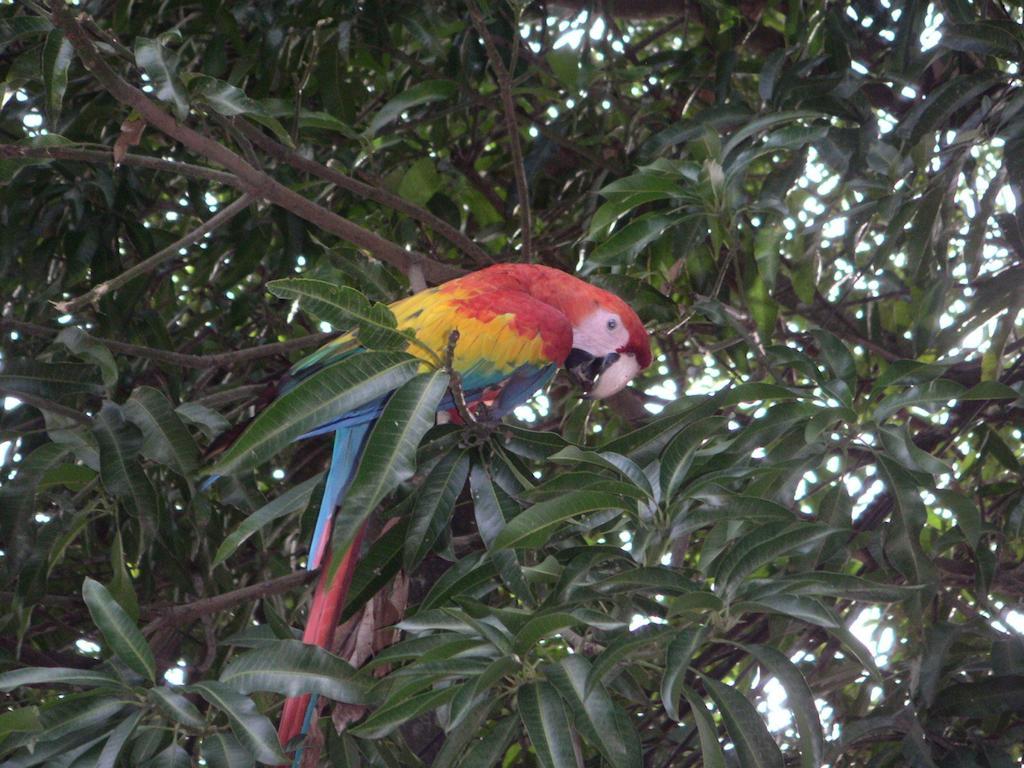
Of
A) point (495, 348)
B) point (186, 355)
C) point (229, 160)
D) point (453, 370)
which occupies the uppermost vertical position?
point (229, 160)

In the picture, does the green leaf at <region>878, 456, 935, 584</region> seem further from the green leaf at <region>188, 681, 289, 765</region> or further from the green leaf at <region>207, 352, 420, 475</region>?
the green leaf at <region>188, 681, 289, 765</region>

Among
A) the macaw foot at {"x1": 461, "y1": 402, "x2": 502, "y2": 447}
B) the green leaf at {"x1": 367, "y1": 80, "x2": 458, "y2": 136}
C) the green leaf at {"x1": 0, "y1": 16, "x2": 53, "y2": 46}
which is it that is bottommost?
the macaw foot at {"x1": 461, "y1": 402, "x2": 502, "y2": 447}

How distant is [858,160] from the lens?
7.31 ft

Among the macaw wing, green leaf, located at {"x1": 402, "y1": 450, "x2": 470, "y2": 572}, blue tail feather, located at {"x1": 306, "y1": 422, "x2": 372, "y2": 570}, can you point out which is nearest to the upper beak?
the macaw wing

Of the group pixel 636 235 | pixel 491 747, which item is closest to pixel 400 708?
pixel 491 747

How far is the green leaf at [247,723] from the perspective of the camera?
4.81 feet

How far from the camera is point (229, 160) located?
6.54ft

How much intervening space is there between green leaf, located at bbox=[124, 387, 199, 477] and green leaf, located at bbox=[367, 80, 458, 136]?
2.37 feet

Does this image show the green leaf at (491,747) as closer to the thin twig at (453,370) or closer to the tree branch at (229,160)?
the thin twig at (453,370)

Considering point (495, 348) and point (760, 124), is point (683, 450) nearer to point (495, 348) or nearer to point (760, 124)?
point (495, 348)

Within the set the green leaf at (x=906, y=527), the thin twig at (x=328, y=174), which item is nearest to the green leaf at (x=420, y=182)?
the thin twig at (x=328, y=174)

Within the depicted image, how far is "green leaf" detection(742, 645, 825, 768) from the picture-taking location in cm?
143

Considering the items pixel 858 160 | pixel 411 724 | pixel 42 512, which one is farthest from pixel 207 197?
pixel 858 160

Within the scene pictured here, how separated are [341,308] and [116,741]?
0.64 meters
